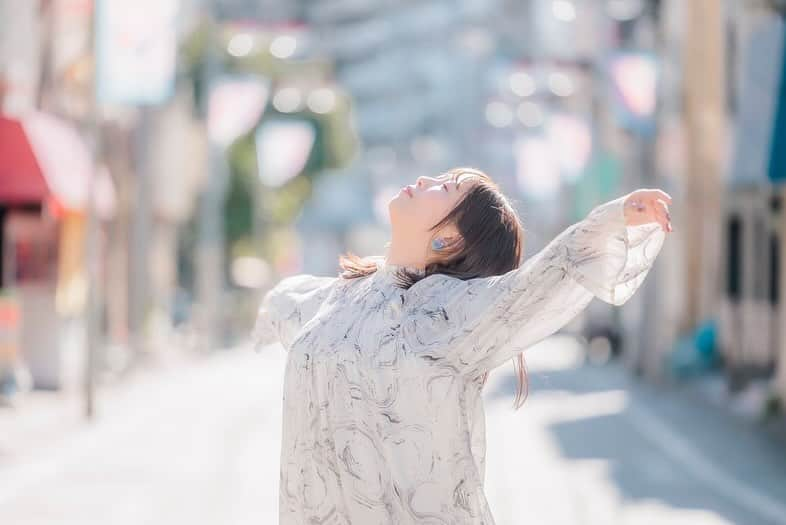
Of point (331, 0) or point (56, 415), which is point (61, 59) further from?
point (331, 0)

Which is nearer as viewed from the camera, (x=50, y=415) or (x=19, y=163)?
(x=50, y=415)

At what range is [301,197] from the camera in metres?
83.7

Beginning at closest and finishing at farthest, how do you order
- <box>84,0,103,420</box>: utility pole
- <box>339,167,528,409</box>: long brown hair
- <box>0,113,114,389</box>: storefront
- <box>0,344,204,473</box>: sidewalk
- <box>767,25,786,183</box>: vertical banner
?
<box>339,167,528,409</box>: long brown hair < <box>0,344,204,473</box>: sidewalk < <box>767,25,786,183</box>: vertical banner < <box>84,0,103,420</box>: utility pole < <box>0,113,114,389</box>: storefront

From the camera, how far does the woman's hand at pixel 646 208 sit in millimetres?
3727

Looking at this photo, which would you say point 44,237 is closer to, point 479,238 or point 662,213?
point 479,238

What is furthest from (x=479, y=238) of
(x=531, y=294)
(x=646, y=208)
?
(x=646, y=208)

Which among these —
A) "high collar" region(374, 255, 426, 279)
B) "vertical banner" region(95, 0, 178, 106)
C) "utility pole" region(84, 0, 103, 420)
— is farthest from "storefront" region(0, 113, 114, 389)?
"high collar" region(374, 255, 426, 279)

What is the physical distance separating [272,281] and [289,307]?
177 feet

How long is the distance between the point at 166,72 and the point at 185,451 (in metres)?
7.41

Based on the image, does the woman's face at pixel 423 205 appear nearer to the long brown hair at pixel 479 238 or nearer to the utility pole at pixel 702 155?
the long brown hair at pixel 479 238

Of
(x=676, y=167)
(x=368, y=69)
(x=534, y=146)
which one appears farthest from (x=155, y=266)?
(x=368, y=69)

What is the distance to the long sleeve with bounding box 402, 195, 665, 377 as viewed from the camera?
3.79 metres

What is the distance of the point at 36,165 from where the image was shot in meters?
21.4

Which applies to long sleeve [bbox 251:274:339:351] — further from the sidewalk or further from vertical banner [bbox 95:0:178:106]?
vertical banner [bbox 95:0:178:106]
